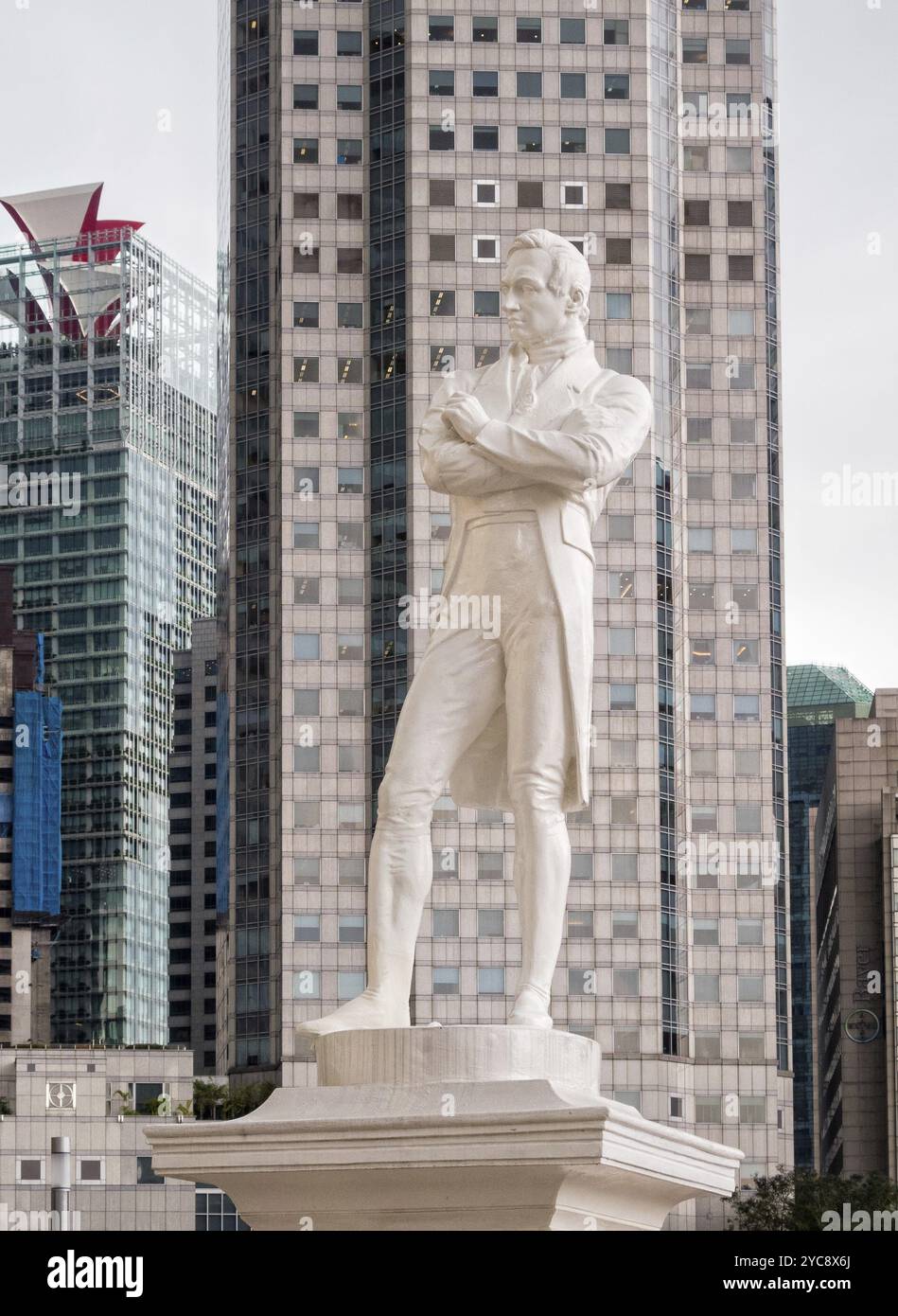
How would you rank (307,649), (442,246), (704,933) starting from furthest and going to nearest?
(442,246), (307,649), (704,933)

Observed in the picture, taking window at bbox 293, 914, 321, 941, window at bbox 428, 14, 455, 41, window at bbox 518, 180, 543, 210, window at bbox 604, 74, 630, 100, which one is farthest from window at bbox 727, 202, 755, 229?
window at bbox 293, 914, 321, 941

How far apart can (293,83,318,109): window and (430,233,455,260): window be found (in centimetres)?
855

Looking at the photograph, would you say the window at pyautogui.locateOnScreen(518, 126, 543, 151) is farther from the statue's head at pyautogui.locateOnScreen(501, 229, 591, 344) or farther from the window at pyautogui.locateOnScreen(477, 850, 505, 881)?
the statue's head at pyautogui.locateOnScreen(501, 229, 591, 344)

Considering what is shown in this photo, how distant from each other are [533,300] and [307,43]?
311 feet

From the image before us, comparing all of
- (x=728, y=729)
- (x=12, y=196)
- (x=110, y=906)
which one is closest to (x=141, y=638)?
(x=110, y=906)

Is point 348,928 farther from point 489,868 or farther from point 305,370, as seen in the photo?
point 305,370

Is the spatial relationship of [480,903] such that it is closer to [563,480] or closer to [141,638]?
[141,638]

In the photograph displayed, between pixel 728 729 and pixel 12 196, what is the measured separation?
267 feet

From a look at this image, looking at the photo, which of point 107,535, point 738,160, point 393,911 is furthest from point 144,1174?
point 393,911

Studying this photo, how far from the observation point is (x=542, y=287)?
14344 millimetres

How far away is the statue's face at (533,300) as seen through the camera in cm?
1433

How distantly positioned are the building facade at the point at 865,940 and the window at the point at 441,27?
3751 centimetres

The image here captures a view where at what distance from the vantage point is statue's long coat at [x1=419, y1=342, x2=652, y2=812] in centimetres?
1371

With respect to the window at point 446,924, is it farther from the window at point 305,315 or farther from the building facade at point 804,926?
the building facade at point 804,926
